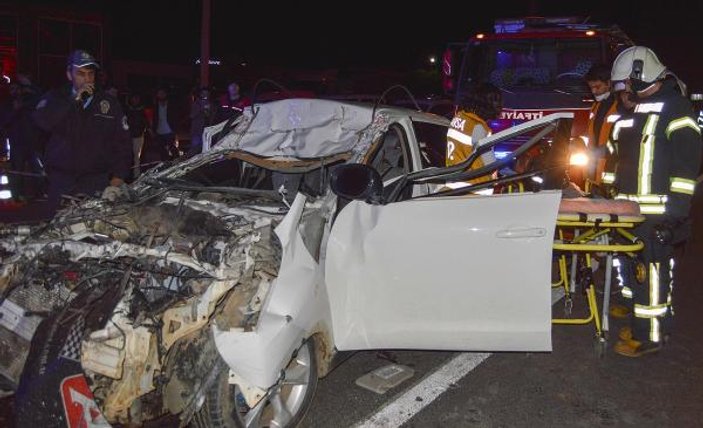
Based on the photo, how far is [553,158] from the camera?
4.35 m

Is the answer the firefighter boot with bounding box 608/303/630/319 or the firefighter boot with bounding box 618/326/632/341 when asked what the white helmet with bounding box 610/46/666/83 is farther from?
the firefighter boot with bounding box 608/303/630/319

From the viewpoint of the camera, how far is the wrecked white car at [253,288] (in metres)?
2.91

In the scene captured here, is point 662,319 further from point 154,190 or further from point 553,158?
point 154,190

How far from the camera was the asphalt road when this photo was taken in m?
3.72

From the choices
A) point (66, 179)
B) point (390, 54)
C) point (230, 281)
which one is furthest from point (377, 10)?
point (230, 281)

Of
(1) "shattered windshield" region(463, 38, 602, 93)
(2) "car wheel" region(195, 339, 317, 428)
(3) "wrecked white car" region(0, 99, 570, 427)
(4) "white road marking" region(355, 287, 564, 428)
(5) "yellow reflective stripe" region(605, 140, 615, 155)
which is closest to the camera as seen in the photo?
(3) "wrecked white car" region(0, 99, 570, 427)

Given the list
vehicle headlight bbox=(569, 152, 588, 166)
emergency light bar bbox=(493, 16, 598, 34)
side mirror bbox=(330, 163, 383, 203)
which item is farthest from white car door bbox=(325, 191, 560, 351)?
emergency light bar bbox=(493, 16, 598, 34)

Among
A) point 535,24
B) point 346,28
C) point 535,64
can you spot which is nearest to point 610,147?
point 535,64

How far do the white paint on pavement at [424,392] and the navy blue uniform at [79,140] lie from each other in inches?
122

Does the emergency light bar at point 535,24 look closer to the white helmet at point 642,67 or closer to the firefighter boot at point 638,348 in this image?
the white helmet at point 642,67

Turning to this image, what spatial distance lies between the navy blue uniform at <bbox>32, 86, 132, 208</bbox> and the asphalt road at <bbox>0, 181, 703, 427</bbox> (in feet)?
7.05

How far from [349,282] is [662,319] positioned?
2.46 m

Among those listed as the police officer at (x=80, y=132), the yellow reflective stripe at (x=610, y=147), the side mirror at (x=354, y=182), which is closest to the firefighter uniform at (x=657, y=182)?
the yellow reflective stripe at (x=610, y=147)

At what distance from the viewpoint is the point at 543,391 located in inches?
161
